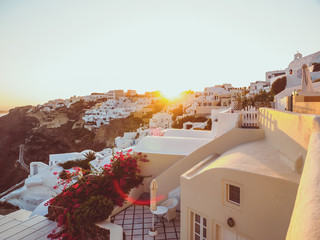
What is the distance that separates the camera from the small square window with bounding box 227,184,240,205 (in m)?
4.90

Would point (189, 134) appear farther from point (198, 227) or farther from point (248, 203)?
point (248, 203)

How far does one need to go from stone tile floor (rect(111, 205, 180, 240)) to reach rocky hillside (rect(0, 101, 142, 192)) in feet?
185

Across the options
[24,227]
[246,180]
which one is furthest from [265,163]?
[24,227]

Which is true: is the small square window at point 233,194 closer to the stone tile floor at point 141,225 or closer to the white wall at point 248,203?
the white wall at point 248,203

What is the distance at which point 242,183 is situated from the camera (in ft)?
15.4

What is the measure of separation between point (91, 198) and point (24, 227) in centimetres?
339

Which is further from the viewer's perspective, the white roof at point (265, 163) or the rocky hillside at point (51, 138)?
the rocky hillside at point (51, 138)

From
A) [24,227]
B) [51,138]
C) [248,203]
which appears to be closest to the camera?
[248,203]

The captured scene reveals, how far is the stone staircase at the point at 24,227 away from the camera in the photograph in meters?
7.16

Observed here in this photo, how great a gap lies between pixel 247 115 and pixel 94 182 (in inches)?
271

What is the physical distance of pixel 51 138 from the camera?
74875 millimetres

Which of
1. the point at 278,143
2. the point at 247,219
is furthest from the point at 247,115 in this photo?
the point at 247,219

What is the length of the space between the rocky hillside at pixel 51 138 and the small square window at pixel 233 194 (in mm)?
60854

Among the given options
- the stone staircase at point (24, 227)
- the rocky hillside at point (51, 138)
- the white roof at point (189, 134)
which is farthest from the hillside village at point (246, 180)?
the rocky hillside at point (51, 138)
